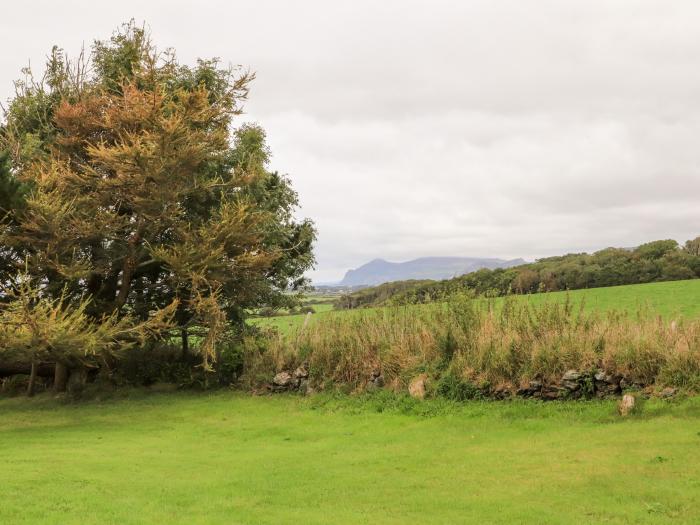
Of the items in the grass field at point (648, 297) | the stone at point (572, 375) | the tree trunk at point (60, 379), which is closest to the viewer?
the stone at point (572, 375)

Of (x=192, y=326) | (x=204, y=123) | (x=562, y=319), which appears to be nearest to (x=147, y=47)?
(x=204, y=123)

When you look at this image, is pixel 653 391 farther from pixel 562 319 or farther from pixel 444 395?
pixel 444 395

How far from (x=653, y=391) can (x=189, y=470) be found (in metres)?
10.7

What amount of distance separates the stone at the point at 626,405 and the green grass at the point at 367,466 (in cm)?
24

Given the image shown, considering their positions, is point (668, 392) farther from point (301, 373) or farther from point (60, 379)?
point (60, 379)

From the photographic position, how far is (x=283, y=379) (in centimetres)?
2078

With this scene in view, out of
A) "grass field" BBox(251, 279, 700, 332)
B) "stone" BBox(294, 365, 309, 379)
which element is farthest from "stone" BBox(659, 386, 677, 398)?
"grass field" BBox(251, 279, 700, 332)

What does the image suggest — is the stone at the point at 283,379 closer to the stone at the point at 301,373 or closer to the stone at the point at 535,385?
the stone at the point at 301,373

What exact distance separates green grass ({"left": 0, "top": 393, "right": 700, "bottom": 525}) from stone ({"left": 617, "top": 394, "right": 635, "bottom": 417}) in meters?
0.24

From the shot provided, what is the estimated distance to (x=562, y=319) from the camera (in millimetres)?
16781

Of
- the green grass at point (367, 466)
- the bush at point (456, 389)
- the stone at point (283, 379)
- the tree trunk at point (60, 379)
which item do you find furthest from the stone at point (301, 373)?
the tree trunk at point (60, 379)

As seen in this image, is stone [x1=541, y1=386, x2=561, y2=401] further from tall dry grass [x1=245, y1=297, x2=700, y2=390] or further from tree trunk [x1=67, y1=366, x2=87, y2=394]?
tree trunk [x1=67, y1=366, x2=87, y2=394]

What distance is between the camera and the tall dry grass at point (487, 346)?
1441 centimetres

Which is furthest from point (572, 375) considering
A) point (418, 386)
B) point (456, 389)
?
point (418, 386)
